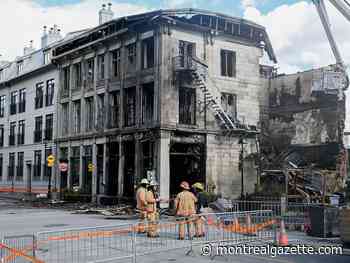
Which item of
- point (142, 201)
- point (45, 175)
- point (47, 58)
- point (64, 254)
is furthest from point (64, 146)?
point (64, 254)

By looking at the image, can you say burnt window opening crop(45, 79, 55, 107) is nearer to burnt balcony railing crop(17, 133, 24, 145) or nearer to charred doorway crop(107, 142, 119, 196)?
burnt balcony railing crop(17, 133, 24, 145)

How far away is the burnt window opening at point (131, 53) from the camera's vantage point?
104 feet

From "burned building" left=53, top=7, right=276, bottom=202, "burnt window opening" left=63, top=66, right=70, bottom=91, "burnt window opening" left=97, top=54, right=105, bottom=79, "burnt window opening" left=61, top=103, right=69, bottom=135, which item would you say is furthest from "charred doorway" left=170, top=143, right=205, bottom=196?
"burnt window opening" left=63, top=66, right=70, bottom=91

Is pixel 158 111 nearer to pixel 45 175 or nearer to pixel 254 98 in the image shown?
pixel 254 98

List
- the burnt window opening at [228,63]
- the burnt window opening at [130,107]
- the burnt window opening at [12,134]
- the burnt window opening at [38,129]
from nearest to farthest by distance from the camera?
the burnt window opening at [130,107]
the burnt window opening at [228,63]
the burnt window opening at [38,129]
the burnt window opening at [12,134]

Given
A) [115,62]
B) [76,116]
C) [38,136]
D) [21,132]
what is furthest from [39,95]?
[115,62]

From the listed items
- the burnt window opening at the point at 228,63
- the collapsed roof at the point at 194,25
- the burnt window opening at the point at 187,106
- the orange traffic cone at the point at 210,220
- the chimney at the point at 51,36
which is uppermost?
the chimney at the point at 51,36

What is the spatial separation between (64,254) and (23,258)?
1.01m

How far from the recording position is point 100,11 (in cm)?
4294

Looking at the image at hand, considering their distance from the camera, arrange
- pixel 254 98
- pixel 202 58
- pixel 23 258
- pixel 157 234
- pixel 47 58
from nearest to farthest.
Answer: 1. pixel 23 258
2. pixel 157 234
3. pixel 202 58
4. pixel 254 98
5. pixel 47 58

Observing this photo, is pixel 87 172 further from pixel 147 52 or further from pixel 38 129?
pixel 147 52

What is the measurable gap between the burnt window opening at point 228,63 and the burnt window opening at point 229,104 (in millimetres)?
1310

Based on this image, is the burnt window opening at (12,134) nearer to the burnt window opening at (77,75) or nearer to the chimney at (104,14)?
the burnt window opening at (77,75)

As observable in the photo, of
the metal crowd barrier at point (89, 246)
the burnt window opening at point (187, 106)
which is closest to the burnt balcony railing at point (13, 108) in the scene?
the burnt window opening at point (187, 106)
